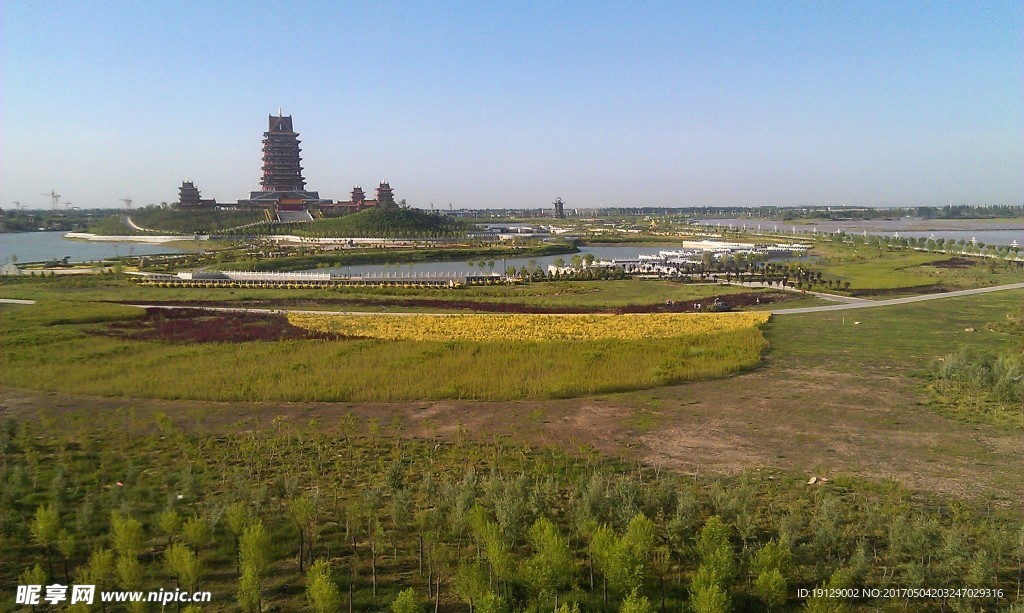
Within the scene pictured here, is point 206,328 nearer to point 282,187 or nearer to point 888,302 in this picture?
point 888,302

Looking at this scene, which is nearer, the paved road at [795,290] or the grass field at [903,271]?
the paved road at [795,290]

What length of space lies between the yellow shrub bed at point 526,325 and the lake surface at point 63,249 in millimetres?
55836

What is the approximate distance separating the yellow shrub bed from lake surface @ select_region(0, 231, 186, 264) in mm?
55836

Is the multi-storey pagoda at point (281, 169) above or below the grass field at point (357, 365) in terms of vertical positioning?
above

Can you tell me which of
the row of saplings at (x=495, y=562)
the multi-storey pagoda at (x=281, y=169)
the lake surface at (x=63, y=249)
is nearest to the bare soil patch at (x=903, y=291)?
the row of saplings at (x=495, y=562)

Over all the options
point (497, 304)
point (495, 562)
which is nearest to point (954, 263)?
point (497, 304)

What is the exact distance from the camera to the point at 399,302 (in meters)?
43.9

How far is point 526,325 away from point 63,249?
296ft

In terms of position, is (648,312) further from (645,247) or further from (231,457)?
(645,247)

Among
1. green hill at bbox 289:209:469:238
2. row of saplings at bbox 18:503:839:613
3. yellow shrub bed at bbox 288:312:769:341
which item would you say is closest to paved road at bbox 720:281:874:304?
yellow shrub bed at bbox 288:312:769:341

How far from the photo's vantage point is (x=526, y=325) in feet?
113

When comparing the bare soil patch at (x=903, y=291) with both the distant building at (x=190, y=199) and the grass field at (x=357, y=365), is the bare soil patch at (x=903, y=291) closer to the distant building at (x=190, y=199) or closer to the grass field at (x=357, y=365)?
the grass field at (x=357, y=365)

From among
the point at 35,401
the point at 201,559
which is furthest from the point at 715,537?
the point at 35,401

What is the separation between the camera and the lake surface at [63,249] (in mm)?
80750
